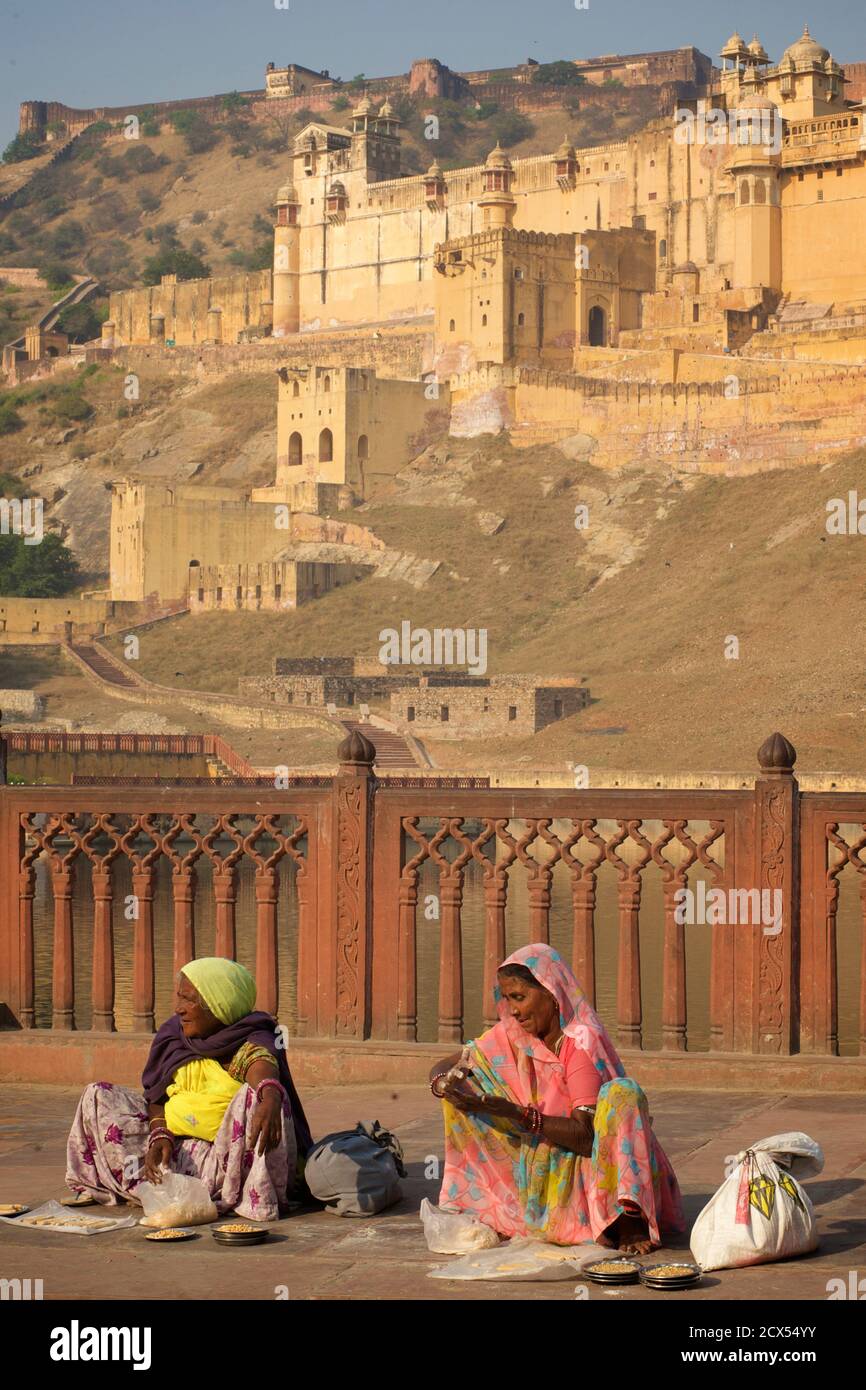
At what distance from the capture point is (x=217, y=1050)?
6.12m

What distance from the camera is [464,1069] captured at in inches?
227


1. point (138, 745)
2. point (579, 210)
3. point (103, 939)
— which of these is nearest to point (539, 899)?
point (103, 939)

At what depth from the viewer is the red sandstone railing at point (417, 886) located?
24.7ft

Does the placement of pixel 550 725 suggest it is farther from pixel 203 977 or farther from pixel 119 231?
pixel 119 231

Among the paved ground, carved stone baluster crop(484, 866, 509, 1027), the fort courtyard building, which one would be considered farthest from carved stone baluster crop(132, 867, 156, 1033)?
the fort courtyard building

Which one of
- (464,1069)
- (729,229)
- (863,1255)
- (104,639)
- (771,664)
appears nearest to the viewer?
(863,1255)

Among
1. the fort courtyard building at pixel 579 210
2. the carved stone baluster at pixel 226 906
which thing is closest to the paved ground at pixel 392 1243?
the carved stone baluster at pixel 226 906

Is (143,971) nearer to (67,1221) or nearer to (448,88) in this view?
(67,1221)

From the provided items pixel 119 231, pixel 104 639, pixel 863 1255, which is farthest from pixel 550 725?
pixel 119 231

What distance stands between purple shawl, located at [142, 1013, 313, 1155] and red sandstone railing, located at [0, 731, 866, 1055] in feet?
4.56

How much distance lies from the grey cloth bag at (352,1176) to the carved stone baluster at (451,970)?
70.6 inches

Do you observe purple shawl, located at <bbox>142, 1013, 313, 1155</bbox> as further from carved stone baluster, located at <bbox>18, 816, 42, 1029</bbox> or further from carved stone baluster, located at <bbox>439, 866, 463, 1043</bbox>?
carved stone baluster, located at <bbox>18, 816, 42, 1029</bbox>
